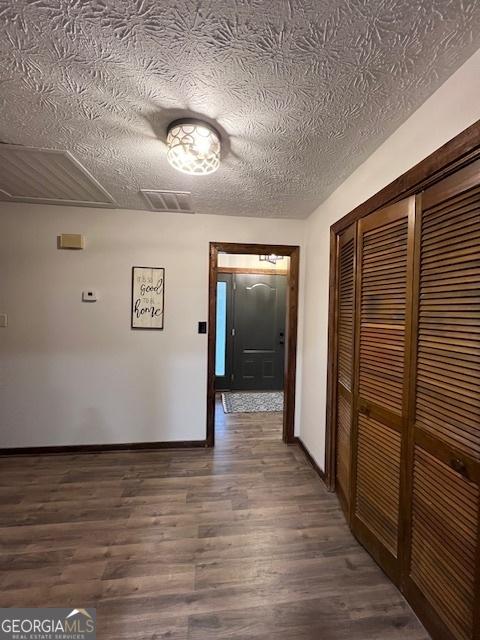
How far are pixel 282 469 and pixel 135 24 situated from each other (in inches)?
109

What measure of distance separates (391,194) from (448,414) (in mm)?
1056

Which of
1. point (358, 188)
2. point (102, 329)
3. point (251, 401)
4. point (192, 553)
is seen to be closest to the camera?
point (192, 553)

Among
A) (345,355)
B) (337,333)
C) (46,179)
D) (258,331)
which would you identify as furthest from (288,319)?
(46,179)

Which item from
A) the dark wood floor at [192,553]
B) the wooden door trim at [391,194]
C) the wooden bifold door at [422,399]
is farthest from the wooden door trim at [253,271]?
the dark wood floor at [192,553]

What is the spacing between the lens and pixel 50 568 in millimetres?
1385

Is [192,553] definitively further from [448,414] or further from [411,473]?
[448,414]

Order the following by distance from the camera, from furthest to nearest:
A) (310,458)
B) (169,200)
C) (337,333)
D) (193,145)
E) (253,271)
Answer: (253,271) < (310,458) < (169,200) < (337,333) < (193,145)

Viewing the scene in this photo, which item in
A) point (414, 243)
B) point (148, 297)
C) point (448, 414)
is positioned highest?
point (414, 243)

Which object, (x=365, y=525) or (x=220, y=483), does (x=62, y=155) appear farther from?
(x=365, y=525)

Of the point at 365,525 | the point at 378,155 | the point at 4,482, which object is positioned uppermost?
the point at 378,155

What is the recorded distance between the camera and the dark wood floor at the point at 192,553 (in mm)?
1173

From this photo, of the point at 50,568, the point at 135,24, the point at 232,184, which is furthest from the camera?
the point at 232,184

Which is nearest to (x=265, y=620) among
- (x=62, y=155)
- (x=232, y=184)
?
(x=232, y=184)

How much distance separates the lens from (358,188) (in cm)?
172
